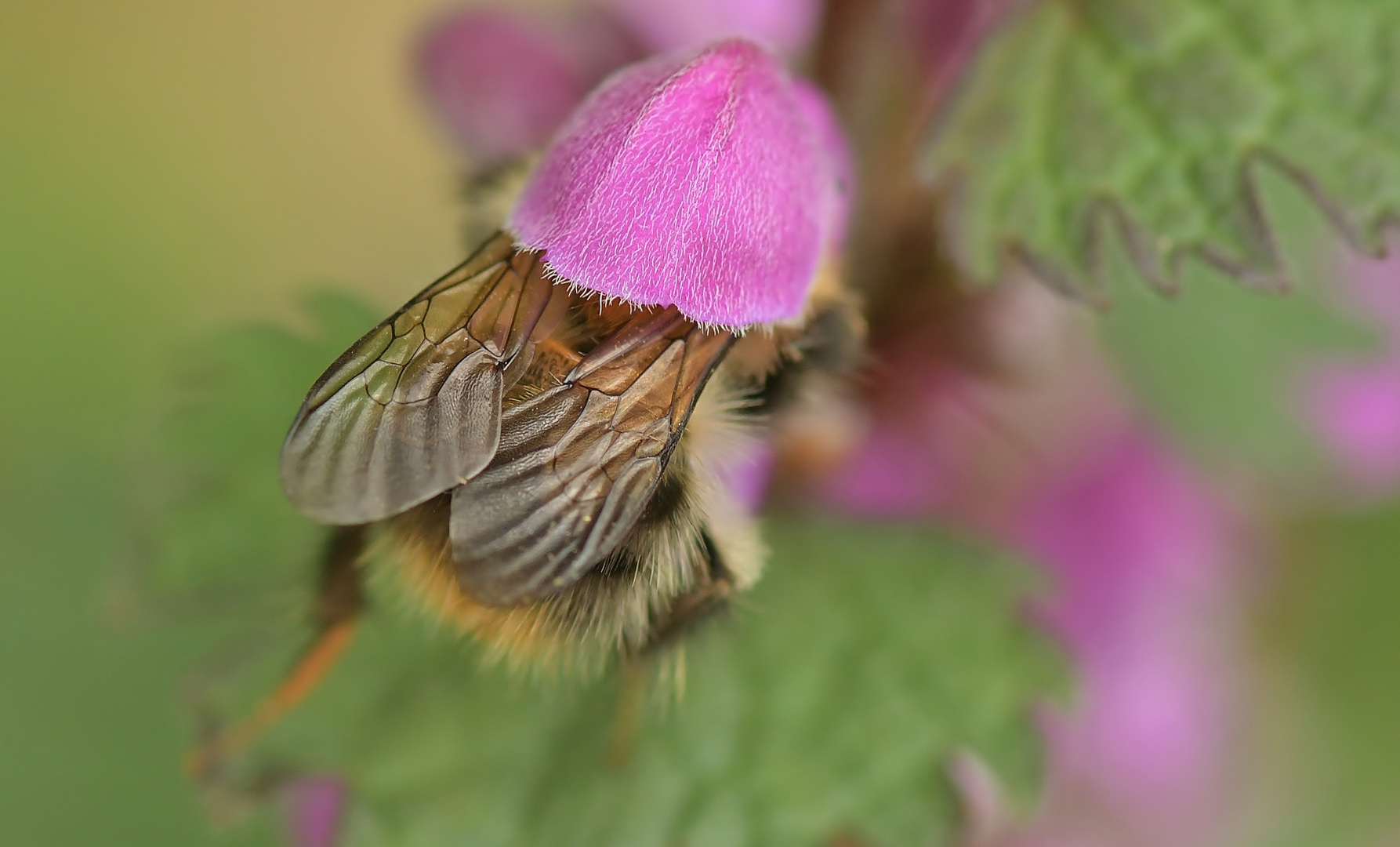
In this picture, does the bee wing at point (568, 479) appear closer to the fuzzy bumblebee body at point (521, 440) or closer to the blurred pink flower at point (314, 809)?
the fuzzy bumblebee body at point (521, 440)

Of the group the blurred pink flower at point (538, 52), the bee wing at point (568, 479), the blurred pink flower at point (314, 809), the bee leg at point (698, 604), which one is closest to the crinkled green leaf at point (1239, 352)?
the blurred pink flower at point (538, 52)

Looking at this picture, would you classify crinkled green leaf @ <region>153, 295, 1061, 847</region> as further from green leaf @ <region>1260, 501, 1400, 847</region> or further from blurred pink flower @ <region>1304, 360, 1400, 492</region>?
green leaf @ <region>1260, 501, 1400, 847</region>

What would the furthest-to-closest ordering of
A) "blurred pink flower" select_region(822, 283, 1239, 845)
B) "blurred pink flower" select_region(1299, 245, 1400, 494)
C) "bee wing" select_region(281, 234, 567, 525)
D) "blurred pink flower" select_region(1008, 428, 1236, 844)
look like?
"blurred pink flower" select_region(1299, 245, 1400, 494), "blurred pink flower" select_region(1008, 428, 1236, 844), "blurred pink flower" select_region(822, 283, 1239, 845), "bee wing" select_region(281, 234, 567, 525)

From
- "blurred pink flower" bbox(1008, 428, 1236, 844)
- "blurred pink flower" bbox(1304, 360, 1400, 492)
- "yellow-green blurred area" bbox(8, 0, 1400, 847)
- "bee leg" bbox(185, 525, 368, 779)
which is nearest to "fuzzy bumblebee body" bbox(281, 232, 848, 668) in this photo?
"bee leg" bbox(185, 525, 368, 779)

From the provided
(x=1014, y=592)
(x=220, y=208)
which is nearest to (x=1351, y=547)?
(x=1014, y=592)

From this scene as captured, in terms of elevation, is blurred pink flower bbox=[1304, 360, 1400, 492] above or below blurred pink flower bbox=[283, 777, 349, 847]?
below

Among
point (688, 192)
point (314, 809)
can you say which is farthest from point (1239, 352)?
point (314, 809)

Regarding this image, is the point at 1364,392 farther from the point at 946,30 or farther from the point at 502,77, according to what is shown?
the point at 502,77
